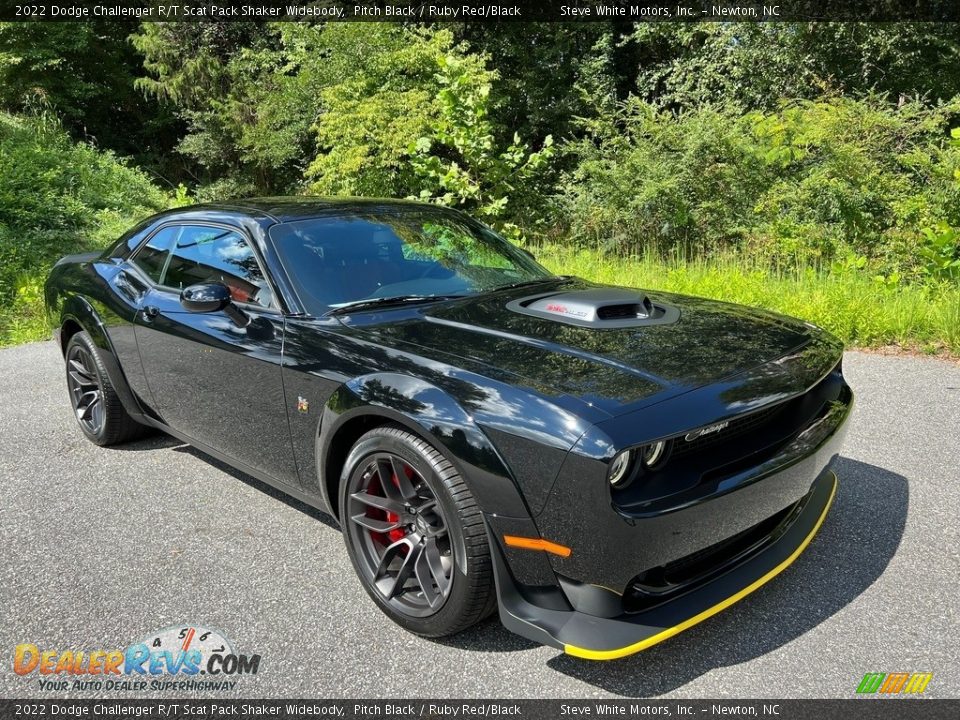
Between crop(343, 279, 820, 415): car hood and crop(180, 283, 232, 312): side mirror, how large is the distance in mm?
602

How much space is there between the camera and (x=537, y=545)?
209 centimetres

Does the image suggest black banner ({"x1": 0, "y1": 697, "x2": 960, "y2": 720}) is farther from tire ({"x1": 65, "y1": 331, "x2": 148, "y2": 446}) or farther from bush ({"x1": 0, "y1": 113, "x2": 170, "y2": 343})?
bush ({"x1": 0, "y1": 113, "x2": 170, "y2": 343})

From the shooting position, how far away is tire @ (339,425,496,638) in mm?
2227

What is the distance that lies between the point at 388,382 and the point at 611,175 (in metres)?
10.3

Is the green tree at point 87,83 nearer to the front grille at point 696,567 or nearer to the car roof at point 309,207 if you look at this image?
the car roof at point 309,207

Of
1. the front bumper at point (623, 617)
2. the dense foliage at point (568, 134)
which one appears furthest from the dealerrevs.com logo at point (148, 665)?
the dense foliage at point (568, 134)

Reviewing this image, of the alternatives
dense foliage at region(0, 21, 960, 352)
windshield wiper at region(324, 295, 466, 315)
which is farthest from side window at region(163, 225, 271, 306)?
dense foliage at region(0, 21, 960, 352)

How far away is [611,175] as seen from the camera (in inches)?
470

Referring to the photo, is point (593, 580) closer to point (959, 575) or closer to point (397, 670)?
point (397, 670)

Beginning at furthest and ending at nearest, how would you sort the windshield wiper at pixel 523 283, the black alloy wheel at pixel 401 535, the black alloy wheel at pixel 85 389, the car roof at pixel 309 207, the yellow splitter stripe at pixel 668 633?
A: the black alloy wheel at pixel 85 389 < the car roof at pixel 309 207 < the windshield wiper at pixel 523 283 < the black alloy wheel at pixel 401 535 < the yellow splitter stripe at pixel 668 633

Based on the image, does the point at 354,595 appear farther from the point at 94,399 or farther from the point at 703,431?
the point at 94,399

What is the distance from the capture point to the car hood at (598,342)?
7.32 feet

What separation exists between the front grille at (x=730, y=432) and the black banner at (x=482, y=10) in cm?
1459

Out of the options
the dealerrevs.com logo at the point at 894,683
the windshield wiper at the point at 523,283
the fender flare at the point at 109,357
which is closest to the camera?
the dealerrevs.com logo at the point at 894,683
